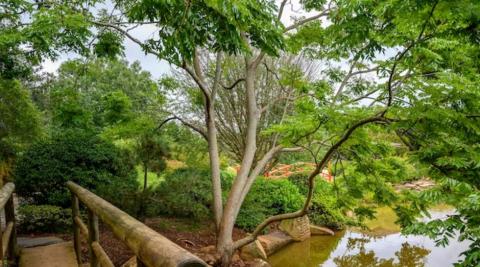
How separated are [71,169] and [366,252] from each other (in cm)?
544

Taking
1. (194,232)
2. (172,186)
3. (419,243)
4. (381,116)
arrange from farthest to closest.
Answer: (419,243)
(194,232)
(172,186)
(381,116)

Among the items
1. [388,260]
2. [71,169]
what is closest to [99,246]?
[71,169]

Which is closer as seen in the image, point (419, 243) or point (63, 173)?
point (63, 173)

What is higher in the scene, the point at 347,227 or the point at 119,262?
the point at 119,262

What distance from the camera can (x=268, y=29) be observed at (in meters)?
3.37

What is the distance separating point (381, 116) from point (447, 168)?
2.56 feet

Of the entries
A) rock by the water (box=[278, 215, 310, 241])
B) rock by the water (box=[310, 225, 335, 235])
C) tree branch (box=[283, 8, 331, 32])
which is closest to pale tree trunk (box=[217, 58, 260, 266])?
tree branch (box=[283, 8, 331, 32])

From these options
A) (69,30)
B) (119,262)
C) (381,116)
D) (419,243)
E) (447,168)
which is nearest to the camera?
(447,168)

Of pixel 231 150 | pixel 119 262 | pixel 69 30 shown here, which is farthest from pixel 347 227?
pixel 69 30

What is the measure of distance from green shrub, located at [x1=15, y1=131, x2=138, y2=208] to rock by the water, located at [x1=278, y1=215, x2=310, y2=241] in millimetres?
3393

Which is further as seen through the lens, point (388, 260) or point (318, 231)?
point (318, 231)

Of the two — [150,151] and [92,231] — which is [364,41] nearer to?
[92,231]

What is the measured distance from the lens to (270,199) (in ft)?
26.4

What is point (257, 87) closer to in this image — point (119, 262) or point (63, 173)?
point (63, 173)
